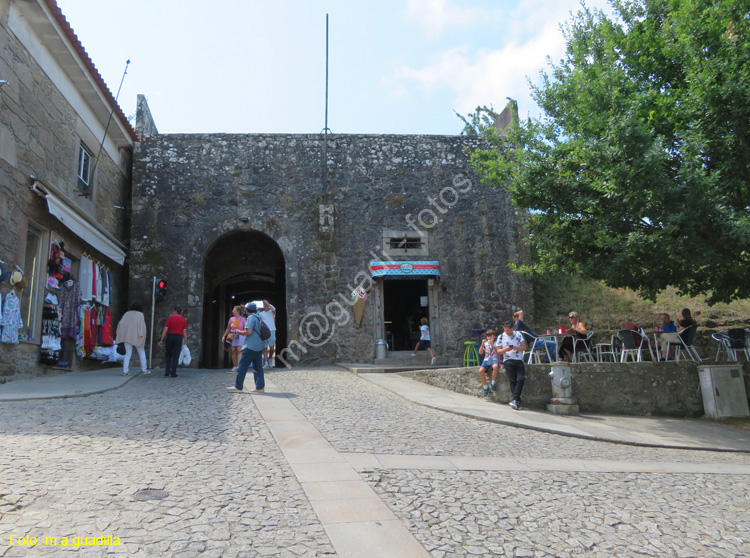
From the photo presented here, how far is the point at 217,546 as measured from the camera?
2.79 metres

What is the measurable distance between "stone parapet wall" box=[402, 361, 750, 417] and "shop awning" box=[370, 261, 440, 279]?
532cm

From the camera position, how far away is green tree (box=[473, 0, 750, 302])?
7367 millimetres

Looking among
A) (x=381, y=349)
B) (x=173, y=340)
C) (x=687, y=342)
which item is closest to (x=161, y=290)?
(x=173, y=340)

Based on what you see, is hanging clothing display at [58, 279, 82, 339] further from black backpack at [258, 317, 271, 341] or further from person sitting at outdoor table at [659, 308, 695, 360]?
person sitting at outdoor table at [659, 308, 695, 360]

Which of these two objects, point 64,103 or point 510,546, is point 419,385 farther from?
point 64,103

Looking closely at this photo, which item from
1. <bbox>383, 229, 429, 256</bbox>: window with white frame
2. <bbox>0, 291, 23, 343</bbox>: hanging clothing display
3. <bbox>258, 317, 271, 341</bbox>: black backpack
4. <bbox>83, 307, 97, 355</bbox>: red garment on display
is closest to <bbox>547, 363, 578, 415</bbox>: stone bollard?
<bbox>258, 317, 271, 341</bbox>: black backpack

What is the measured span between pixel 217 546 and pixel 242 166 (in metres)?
12.7

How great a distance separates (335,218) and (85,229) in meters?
6.15

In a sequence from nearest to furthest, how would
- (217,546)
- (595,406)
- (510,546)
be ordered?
1. (217,546)
2. (510,546)
3. (595,406)

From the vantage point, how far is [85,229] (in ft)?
34.3

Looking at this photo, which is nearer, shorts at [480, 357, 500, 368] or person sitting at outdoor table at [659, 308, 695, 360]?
shorts at [480, 357, 500, 368]

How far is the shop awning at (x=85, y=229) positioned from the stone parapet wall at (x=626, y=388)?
8050 millimetres

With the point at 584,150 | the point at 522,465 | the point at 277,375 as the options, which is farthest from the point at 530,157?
the point at 277,375

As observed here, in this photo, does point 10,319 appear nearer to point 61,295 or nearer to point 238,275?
point 61,295
